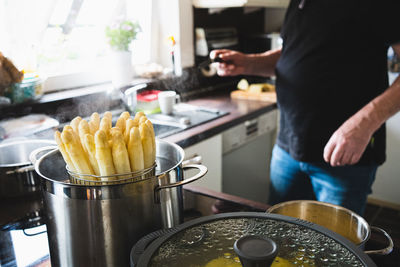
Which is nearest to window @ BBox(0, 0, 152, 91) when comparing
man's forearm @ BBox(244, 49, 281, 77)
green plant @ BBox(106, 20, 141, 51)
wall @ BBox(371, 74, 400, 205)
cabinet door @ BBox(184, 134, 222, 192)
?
green plant @ BBox(106, 20, 141, 51)

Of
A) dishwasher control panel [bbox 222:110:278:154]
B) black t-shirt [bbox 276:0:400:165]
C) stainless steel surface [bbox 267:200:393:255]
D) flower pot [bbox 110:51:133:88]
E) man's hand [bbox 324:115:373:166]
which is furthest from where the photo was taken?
flower pot [bbox 110:51:133:88]

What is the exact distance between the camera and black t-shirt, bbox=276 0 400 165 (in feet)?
4.26

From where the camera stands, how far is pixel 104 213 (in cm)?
61

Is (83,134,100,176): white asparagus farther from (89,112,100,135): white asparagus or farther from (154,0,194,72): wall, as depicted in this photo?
(154,0,194,72): wall

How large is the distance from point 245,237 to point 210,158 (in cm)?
151

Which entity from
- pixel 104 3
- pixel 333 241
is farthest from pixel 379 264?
pixel 104 3

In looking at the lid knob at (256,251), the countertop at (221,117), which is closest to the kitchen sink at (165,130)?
the countertop at (221,117)

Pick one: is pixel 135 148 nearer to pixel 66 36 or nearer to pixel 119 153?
pixel 119 153

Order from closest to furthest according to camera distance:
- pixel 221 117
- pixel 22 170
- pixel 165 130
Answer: pixel 22 170 < pixel 165 130 < pixel 221 117

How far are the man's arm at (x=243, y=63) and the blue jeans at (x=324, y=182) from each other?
36 centimetres

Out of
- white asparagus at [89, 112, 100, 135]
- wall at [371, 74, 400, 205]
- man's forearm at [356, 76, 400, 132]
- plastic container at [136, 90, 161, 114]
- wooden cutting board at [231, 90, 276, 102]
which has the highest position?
white asparagus at [89, 112, 100, 135]

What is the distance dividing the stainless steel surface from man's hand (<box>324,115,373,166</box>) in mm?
338

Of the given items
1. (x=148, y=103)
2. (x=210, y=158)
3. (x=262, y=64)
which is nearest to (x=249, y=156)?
(x=210, y=158)

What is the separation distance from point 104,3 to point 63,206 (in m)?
2.01
